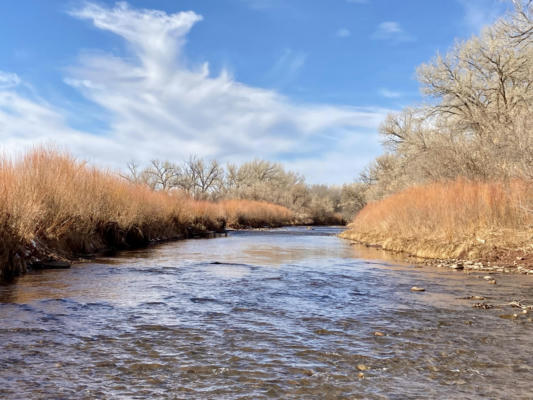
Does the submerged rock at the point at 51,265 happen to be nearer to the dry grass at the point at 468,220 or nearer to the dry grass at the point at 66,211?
the dry grass at the point at 66,211

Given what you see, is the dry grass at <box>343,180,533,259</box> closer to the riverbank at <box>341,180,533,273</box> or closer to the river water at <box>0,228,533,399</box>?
the riverbank at <box>341,180,533,273</box>

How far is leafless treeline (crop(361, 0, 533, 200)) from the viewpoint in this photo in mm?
14570

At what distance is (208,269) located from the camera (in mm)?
8945

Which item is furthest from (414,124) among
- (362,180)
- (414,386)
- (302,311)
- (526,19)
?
(414,386)

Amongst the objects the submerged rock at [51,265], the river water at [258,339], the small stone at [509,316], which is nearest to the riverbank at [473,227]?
the river water at [258,339]

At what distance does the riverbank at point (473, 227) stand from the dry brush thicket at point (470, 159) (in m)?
0.03

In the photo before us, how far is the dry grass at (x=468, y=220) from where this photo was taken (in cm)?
1011

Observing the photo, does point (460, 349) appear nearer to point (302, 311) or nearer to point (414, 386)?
point (414, 386)

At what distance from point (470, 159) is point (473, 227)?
5874mm

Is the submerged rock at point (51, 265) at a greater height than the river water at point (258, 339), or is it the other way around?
the submerged rock at point (51, 265)

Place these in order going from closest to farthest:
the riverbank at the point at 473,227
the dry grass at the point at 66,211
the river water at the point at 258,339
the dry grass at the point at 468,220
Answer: the river water at the point at 258,339 → the dry grass at the point at 66,211 → the riverbank at the point at 473,227 → the dry grass at the point at 468,220

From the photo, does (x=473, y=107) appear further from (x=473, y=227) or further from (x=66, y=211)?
(x=66, y=211)

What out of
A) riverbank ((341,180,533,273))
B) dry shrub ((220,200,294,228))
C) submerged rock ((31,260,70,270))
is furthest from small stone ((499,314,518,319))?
dry shrub ((220,200,294,228))

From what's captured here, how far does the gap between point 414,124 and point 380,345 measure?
1040 inches
